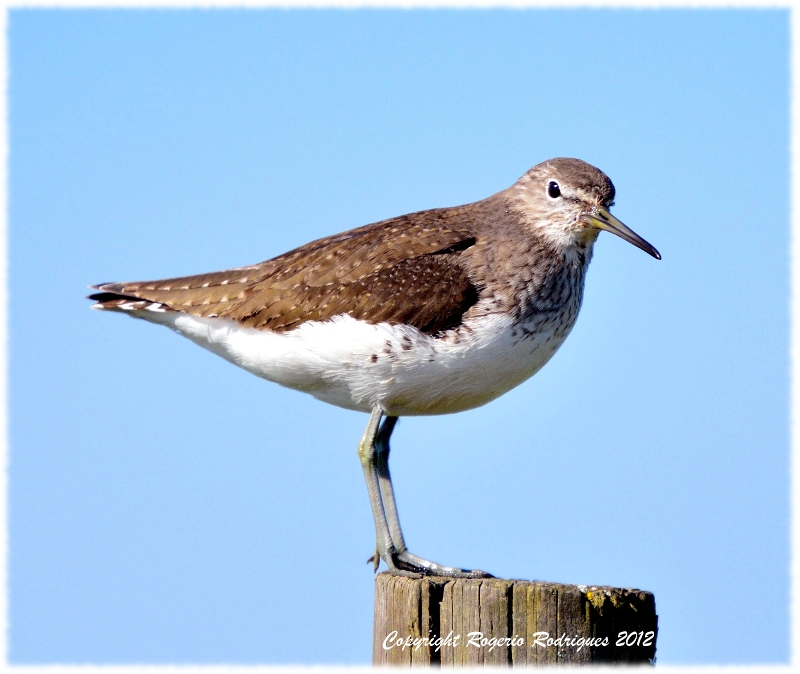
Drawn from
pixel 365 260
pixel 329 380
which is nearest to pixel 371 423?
pixel 329 380

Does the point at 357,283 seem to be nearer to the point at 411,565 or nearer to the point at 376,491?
the point at 376,491

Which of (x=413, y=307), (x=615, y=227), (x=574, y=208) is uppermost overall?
(x=574, y=208)

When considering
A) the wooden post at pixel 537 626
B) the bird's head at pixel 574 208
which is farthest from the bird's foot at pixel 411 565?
the bird's head at pixel 574 208

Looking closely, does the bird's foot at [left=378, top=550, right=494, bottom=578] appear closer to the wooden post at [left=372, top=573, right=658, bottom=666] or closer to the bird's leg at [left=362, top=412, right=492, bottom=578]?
the bird's leg at [left=362, top=412, right=492, bottom=578]

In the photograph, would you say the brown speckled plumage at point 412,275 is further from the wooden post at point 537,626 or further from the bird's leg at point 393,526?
the wooden post at point 537,626

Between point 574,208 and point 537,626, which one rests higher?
point 574,208

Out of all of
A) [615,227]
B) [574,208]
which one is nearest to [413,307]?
[574,208]

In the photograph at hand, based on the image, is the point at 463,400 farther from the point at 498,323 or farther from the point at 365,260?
the point at 365,260
